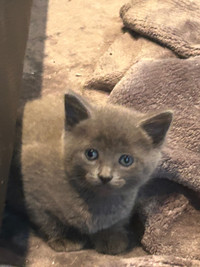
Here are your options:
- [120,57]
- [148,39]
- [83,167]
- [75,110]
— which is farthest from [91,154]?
[148,39]

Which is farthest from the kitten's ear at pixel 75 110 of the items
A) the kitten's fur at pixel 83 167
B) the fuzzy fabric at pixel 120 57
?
the fuzzy fabric at pixel 120 57

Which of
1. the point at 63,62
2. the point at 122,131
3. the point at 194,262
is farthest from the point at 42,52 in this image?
the point at 194,262

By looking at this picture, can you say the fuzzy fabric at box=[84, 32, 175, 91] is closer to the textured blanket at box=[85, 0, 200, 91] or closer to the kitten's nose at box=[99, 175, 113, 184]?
the textured blanket at box=[85, 0, 200, 91]

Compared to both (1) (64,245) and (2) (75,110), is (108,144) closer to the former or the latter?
(2) (75,110)

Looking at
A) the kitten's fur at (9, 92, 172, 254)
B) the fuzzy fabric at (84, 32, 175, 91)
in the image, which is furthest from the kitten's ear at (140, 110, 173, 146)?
the fuzzy fabric at (84, 32, 175, 91)

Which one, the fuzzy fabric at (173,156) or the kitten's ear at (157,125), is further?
the fuzzy fabric at (173,156)

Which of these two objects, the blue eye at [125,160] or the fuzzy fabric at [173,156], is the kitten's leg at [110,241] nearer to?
the fuzzy fabric at [173,156]

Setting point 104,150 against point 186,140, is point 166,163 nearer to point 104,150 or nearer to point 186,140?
point 186,140

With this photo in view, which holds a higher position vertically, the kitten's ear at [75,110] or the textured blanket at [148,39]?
the kitten's ear at [75,110]
